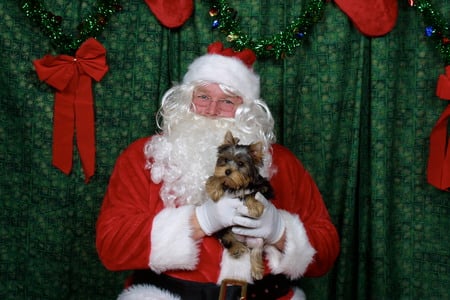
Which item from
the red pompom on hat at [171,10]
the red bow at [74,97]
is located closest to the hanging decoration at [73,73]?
the red bow at [74,97]

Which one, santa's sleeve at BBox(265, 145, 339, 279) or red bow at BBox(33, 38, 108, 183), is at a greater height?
red bow at BBox(33, 38, 108, 183)

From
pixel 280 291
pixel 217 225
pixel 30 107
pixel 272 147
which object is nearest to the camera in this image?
pixel 217 225

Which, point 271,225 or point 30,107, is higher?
point 30,107

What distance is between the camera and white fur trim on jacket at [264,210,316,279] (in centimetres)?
229

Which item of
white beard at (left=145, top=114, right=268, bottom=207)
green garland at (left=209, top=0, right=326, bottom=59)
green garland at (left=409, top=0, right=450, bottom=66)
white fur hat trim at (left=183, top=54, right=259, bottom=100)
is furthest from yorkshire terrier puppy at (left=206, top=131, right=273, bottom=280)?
green garland at (left=409, top=0, right=450, bottom=66)

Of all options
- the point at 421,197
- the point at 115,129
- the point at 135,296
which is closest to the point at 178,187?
the point at 135,296

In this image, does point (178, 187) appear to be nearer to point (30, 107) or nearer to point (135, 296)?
point (135, 296)

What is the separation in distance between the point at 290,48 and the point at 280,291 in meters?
1.26

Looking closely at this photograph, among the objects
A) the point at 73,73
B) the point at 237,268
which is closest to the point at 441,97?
the point at 237,268

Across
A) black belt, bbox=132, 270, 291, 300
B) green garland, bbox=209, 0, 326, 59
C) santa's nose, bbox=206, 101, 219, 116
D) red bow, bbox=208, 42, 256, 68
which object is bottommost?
black belt, bbox=132, 270, 291, 300

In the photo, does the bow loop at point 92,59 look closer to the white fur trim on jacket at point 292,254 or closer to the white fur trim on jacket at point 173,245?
the white fur trim on jacket at point 173,245

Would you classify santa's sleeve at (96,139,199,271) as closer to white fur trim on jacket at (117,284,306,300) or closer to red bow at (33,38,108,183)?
white fur trim on jacket at (117,284,306,300)

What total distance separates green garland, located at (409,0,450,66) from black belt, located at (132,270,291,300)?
4.66ft

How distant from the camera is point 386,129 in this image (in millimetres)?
3074
